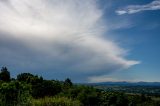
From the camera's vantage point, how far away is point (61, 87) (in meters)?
42.6

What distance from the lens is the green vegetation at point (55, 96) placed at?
25.6 metres

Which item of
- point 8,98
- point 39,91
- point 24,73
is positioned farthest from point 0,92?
point 24,73

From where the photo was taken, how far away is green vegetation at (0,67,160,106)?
25562mm

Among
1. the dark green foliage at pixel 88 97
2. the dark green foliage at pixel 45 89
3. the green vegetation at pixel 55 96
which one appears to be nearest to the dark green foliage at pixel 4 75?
the green vegetation at pixel 55 96

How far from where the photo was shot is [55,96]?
33.8 metres

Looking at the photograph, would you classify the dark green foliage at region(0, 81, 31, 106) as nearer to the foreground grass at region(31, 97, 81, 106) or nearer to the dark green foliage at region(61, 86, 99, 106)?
the foreground grass at region(31, 97, 81, 106)

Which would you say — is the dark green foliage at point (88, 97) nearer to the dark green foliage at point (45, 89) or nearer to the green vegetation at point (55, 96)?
the green vegetation at point (55, 96)

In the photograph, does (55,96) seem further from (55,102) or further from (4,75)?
(4,75)

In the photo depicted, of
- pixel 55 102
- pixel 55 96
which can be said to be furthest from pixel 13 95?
pixel 55 96

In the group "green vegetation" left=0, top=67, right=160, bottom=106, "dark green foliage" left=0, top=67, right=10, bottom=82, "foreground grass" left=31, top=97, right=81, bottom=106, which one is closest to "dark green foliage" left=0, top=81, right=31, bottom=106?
"green vegetation" left=0, top=67, right=160, bottom=106

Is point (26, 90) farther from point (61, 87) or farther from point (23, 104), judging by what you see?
point (61, 87)

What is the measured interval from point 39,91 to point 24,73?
418 inches

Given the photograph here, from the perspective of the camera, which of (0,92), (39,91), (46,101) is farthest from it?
(39,91)

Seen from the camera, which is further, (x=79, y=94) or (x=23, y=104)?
(x=79, y=94)
